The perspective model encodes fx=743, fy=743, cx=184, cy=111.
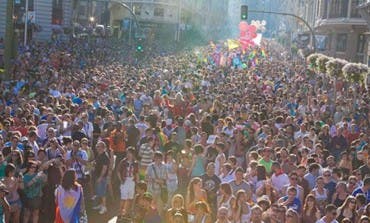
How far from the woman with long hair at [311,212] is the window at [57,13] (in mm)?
49386

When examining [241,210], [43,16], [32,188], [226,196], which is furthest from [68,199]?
[43,16]

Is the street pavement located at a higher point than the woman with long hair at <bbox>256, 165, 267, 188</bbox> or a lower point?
lower

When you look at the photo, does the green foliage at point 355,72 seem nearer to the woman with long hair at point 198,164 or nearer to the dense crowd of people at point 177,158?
the dense crowd of people at point 177,158

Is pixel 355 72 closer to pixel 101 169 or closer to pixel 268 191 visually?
pixel 101 169

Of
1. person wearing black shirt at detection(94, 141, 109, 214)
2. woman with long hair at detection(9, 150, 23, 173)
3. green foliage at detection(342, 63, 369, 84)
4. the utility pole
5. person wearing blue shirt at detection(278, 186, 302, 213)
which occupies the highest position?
the utility pole

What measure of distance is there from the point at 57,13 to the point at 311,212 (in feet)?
166

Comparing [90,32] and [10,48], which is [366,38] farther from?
[10,48]

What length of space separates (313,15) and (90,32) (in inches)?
1288

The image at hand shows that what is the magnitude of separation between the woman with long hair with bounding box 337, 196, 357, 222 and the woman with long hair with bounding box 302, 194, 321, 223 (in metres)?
0.34

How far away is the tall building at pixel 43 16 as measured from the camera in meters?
49.9

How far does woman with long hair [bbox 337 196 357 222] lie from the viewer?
1023cm

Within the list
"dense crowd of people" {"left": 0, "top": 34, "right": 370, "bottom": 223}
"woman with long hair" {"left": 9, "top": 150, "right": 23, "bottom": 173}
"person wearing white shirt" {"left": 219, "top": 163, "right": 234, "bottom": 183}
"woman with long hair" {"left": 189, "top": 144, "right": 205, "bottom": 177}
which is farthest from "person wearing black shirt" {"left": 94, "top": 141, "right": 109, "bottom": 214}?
"person wearing white shirt" {"left": 219, "top": 163, "right": 234, "bottom": 183}

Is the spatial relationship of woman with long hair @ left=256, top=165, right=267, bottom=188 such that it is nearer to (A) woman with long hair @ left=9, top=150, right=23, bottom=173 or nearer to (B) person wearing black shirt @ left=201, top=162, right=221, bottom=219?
(B) person wearing black shirt @ left=201, top=162, right=221, bottom=219

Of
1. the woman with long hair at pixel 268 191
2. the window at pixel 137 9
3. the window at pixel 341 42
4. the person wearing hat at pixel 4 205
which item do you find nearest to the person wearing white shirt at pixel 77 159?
the person wearing hat at pixel 4 205
